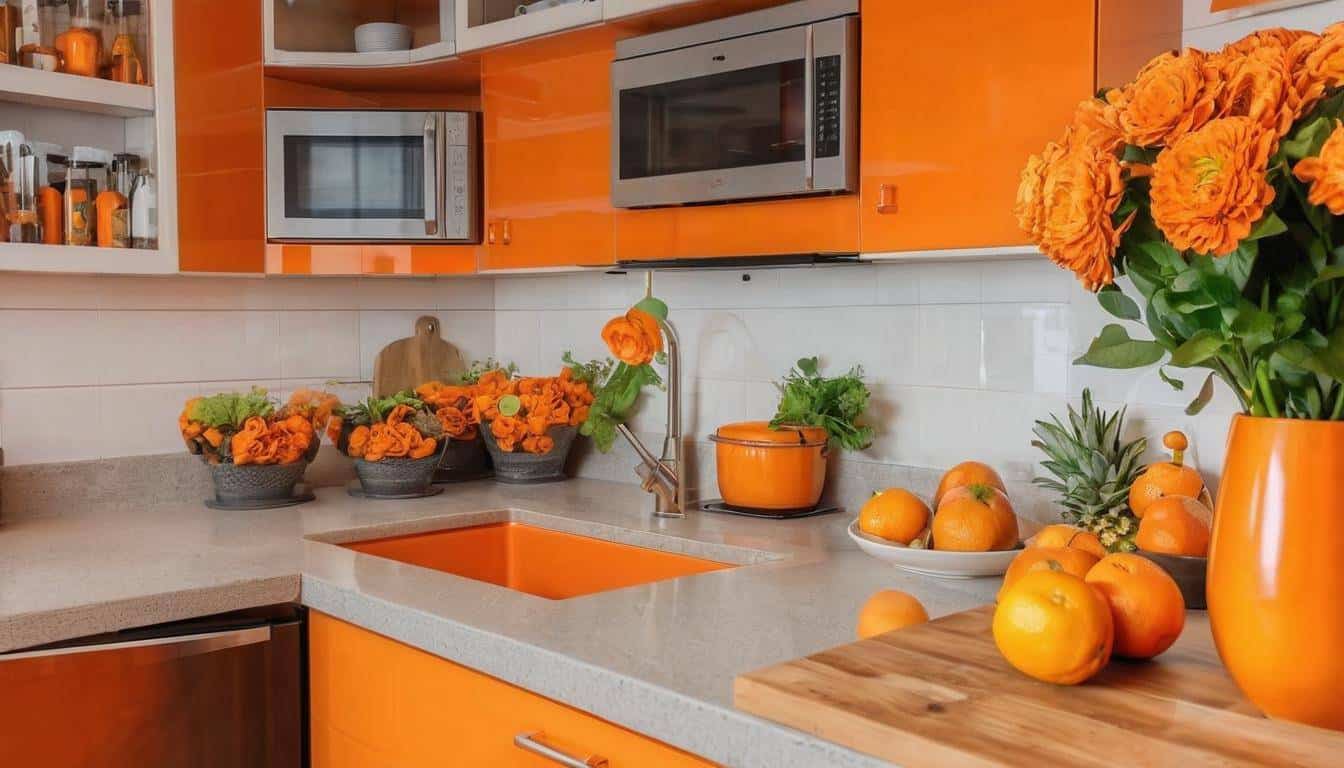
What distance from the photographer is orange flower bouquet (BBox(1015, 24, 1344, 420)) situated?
947mm

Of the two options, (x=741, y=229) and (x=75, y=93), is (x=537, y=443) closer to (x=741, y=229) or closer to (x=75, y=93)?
(x=741, y=229)

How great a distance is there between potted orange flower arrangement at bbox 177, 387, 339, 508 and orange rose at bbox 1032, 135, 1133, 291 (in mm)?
1741

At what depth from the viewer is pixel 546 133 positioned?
2.45 m

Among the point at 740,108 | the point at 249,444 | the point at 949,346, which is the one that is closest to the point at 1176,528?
the point at 949,346

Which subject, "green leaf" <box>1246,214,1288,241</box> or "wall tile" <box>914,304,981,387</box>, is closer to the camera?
"green leaf" <box>1246,214,1288,241</box>

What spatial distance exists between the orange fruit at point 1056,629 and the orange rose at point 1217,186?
1.08 feet

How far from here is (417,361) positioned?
3.00 metres

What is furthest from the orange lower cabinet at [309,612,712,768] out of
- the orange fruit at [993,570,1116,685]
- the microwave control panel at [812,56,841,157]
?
the microwave control panel at [812,56,841,157]

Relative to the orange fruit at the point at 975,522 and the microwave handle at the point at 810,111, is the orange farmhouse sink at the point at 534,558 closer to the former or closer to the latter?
the orange fruit at the point at 975,522

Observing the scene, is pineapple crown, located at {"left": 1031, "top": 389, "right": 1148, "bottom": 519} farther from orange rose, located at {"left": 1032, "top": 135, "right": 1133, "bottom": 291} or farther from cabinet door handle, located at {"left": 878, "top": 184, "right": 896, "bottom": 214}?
orange rose, located at {"left": 1032, "top": 135, "right": 1133, "bottom": 291}

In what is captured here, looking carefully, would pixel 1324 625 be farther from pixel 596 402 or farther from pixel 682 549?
pixel 596 402

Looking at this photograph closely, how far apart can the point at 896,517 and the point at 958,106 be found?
23.7 inches

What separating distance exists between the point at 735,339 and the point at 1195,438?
0.99m

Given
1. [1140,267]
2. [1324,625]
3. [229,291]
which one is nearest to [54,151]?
[229,291]
